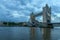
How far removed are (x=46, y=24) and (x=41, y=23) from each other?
1280 centimetres

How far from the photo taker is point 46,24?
148 meters

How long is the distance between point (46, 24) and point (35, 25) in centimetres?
1853

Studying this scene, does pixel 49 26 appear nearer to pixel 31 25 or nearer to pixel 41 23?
pixel 41 23

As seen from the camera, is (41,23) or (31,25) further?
(31,25)

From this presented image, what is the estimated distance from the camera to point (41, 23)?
527 ft

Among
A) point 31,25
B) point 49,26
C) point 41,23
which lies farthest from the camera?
point 31,25

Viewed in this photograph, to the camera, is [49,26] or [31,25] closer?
[49,26]

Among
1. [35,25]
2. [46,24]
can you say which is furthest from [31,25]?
[46,24]

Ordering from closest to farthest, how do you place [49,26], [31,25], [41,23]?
[49,26], [41,23], [31,25]

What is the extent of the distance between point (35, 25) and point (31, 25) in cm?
692

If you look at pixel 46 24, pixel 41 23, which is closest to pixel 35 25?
pixel 41 23

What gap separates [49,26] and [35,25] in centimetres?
2063

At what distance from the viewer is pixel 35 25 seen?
542 ft

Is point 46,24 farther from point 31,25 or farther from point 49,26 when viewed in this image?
point 31,25
